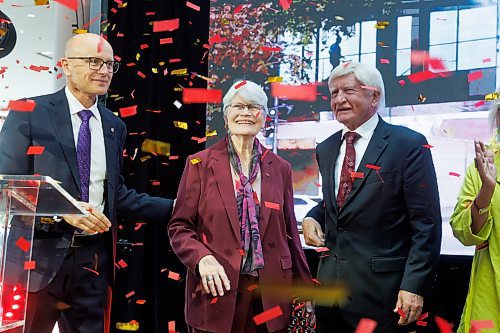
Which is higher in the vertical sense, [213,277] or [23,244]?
[23,244]

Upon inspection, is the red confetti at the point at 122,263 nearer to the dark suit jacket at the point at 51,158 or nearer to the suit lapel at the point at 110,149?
the dark suit jacket at the point at 51,158

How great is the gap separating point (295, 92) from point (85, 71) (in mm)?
1592

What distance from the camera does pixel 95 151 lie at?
114 inches

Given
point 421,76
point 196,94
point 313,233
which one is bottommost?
point 313,233

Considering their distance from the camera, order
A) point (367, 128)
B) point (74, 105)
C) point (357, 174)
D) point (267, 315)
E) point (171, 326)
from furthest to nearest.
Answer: point (171, 326) → point (74, 105) → point (367, 128) → point (357, 174) → point (267, 315)

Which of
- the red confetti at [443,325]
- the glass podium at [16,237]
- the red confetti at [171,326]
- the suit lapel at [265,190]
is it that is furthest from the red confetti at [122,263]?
the glass podium at [16,237]

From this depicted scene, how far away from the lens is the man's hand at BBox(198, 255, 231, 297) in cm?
251

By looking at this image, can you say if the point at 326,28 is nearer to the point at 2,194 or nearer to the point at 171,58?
the point at 171,58

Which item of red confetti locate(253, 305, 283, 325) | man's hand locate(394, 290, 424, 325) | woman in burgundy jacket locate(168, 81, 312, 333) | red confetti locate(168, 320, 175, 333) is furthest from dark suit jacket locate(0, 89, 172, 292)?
red confetti locate(168, 320, 175, 333)

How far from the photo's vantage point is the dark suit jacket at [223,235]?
103 inches

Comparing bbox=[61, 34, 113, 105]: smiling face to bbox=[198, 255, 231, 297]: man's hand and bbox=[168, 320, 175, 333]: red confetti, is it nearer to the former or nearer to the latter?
bbox=[198, 255, 231, 297]: man's hand

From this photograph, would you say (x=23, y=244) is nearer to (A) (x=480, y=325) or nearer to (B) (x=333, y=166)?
(B) (x=333, y=166)

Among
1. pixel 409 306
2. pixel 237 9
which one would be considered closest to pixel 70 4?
pixel 237 9

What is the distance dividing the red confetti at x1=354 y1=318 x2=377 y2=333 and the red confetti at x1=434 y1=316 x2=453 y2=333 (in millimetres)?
1106
